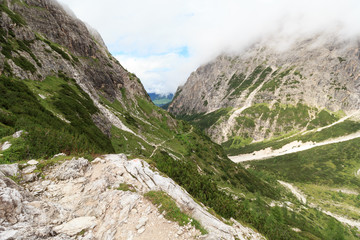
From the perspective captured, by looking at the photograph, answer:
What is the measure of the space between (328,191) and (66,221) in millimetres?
225454

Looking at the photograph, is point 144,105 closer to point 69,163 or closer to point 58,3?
point 58,3

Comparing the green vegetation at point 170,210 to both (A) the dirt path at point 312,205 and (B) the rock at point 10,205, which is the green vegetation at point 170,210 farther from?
(A) the dirt path at point 312,205

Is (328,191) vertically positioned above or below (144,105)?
below

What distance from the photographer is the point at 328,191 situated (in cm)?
16462

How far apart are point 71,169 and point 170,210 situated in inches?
482

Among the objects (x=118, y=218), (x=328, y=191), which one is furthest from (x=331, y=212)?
(x=118, y=218)

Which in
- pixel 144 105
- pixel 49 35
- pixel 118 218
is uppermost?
pixel 49 35

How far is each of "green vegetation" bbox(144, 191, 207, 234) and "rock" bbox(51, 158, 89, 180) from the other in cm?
877

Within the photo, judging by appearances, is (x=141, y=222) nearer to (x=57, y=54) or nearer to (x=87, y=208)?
(x=87, y=208)

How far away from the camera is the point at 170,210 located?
47.3 feet

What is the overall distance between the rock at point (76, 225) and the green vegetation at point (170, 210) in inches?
192

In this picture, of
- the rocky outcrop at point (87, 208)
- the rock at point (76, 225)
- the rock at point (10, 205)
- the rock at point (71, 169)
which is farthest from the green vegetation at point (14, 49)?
the rock at point (76, 225)

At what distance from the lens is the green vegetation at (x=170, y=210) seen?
541 inches

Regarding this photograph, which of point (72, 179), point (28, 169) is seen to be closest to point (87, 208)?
point (72, 179)
